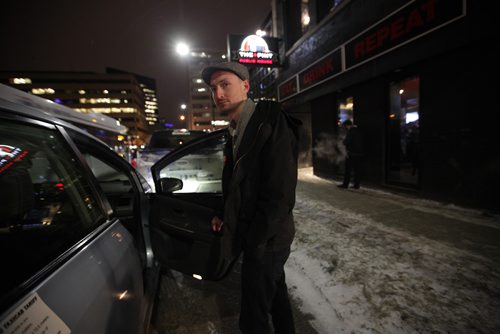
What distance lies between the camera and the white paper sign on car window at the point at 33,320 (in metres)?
0.67

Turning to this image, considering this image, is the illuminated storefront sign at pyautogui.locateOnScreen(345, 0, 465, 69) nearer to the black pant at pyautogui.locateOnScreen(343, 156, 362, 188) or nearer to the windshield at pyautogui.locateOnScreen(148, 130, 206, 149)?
the black pant at pyautogui.locateOnScreen(343, 156, 362, 188)

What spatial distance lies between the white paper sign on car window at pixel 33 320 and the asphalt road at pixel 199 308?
1547 mm

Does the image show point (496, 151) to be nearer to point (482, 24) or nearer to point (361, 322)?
point (482, 24)

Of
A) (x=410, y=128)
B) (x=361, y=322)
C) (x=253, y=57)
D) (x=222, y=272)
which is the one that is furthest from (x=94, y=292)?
(x=253, y=57)

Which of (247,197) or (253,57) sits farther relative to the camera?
(253,57)

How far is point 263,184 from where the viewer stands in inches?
51.7

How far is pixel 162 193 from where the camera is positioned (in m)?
2.40

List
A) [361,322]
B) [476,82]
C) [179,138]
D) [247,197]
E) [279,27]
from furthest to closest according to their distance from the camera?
[279,27], [179,138], [476,82], [361,322], [247,197]

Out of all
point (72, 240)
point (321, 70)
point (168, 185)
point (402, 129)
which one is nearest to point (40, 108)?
point (168, 185)

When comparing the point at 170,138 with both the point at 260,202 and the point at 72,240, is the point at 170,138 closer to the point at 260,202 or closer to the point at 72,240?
the point at 72,240

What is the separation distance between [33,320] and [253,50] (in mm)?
10869

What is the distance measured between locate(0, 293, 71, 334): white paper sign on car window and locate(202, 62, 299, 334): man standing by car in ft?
2.77

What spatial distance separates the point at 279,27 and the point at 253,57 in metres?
3.79

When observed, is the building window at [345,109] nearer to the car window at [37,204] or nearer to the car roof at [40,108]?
the car roof at [40,108]
